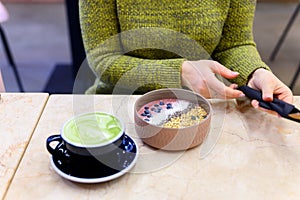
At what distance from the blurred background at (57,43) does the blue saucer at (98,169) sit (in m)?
1.40

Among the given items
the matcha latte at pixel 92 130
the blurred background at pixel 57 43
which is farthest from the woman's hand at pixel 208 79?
the blurred background at pixel 57 43

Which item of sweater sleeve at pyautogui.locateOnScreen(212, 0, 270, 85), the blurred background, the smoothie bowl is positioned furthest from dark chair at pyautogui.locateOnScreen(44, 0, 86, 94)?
the smoothie bowl

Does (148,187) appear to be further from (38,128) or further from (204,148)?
(38,128)

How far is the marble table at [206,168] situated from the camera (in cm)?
62

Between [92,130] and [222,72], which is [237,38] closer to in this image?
[222,72]

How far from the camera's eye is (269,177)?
659 millimetres

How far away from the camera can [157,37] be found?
1.01 meters

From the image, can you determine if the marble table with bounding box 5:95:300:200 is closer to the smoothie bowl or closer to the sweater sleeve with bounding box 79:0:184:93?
the smoothie bowl

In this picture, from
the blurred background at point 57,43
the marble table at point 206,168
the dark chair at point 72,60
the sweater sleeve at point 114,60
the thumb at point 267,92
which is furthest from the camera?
the blurred background at point 57,43

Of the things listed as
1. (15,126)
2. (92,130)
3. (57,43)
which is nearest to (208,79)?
(92,130)

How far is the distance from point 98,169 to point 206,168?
0.19 m

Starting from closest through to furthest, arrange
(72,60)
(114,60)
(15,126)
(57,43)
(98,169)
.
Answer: (98,169) → (15,126) → (114,60) → (72,60) → (57,43)

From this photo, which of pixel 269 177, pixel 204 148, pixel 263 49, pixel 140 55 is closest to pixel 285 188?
pixel 269 177

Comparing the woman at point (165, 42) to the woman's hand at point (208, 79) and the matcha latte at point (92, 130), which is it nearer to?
the woman's hand at point (208, 79)
